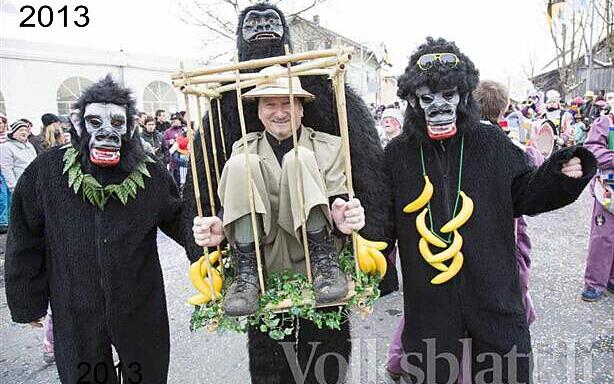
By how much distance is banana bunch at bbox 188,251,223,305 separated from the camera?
6.11ft

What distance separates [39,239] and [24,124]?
4769 millimetres

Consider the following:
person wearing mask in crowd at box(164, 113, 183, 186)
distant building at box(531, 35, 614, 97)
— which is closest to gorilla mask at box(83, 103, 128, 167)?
person wearing mask in crowd at box(164, 113, 183, 186)

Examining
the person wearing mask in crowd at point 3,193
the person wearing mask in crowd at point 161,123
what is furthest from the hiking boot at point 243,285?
the person wearing mask in crowd at point 161,123

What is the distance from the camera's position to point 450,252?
1.98 m

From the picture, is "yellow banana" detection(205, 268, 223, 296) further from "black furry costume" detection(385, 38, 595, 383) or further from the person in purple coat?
the person in purple coat

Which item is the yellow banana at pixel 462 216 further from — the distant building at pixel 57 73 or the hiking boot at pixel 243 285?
the distant building at pixel 57 73

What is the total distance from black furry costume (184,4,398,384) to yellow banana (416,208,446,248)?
0.57 ft

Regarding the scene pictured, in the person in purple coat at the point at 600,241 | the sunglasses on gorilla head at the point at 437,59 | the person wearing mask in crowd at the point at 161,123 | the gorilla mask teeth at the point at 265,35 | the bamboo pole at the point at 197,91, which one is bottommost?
the person in purple coat at the point at 600,241

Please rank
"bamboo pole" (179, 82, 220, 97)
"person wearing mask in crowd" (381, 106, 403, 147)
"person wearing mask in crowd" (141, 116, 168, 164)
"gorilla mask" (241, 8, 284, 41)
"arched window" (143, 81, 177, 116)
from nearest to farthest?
"bamboo pole" (179, 82, 220, 97) < "gorilla mask" (241, 8, 284, 41) < "person wearing mask in crowd" (381, 106, 403, 147) < "person wearing mask in crowd" (141, 116, 168, 164) < "arched window" (143, 81, 177, 116)

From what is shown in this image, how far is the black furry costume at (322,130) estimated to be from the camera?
A: 202 centimetres

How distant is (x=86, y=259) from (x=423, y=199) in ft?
5.20

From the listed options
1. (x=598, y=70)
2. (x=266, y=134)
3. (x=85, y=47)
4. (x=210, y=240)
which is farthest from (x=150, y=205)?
(x=598, y=70)

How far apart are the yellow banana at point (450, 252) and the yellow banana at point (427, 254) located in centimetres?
1

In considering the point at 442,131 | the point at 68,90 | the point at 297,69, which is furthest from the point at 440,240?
the point at 68,90
